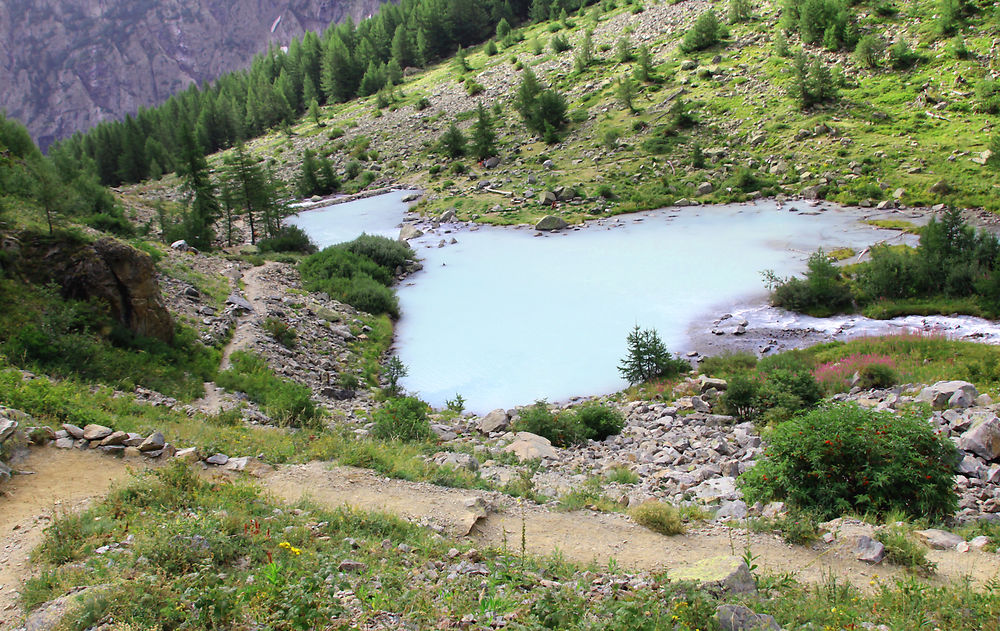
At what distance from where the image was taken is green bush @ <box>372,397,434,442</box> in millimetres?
12586

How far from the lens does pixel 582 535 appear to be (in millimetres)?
7766

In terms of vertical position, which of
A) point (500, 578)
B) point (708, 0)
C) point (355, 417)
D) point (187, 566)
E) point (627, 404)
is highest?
point (708, 0)

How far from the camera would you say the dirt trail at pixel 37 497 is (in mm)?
5590

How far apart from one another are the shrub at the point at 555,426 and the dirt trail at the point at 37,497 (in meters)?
8.07

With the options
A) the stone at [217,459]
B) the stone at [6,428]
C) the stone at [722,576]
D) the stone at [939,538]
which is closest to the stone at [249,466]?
the stone at [217,459]

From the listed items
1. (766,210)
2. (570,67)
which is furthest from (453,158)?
(766,210)

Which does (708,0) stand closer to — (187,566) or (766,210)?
(766,210)

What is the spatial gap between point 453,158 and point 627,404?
134 feet

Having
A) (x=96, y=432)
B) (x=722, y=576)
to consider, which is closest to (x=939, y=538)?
(x=722, y=576)

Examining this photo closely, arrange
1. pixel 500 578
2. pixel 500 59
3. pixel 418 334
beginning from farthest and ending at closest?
pixel 500 59, pixel 418 334, pixel 500 578

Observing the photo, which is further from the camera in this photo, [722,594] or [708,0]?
[708,0]

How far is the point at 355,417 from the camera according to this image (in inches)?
575

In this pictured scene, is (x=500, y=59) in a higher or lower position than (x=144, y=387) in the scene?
higher

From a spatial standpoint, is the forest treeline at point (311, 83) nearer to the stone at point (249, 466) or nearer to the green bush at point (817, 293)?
the green bush at point (817, 293)
